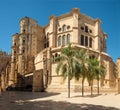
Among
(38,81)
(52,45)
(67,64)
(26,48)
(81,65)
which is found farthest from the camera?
(26,48)

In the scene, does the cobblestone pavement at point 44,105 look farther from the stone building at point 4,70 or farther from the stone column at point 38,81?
the stone building at point 4,70

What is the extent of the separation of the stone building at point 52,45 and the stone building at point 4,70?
3.26m

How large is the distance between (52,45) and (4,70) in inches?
908

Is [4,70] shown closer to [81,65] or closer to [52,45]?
[52,45]

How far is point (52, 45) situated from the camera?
5416 centimetres

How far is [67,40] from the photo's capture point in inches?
2089

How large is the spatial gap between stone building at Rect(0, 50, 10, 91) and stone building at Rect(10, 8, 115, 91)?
10.7 ft

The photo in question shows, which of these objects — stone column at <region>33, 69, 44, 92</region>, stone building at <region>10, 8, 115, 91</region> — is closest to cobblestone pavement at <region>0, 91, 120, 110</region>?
stone building at <region>10, 8, 115, 91</region>

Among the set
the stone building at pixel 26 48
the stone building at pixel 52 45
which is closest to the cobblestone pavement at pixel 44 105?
the stone building at pixel 52 45

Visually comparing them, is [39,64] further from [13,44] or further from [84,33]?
[13,44]

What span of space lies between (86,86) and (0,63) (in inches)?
1507

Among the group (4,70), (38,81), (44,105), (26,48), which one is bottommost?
(44,105)

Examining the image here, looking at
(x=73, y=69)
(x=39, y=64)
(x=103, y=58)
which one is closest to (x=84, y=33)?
(x=103, y=58)

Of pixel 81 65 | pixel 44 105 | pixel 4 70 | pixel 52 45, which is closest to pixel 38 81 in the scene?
pixel 52 45
